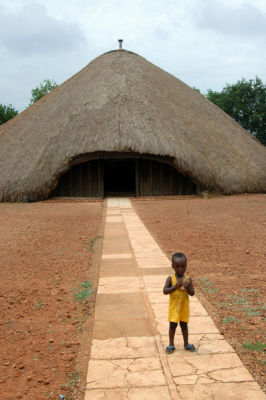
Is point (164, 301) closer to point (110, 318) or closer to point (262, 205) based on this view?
point (110, 318)

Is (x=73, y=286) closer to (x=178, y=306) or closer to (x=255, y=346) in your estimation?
(x=178, y=306)

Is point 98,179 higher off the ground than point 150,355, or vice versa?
point 98,179

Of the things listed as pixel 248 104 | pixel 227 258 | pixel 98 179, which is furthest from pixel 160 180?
pixel 248 104

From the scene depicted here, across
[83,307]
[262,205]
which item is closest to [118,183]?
[262,205]

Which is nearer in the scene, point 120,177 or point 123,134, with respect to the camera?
point 123,134

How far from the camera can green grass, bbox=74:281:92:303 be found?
4.59 meters

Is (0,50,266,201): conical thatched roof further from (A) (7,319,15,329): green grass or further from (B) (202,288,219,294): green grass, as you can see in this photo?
(A) (7,319,15,329): green grass

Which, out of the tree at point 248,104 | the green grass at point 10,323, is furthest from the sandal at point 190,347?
the tree at point 248,104

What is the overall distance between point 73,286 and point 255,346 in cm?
248

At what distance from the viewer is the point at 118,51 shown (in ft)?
75.9

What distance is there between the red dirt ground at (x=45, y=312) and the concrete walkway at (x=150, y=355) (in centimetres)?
16

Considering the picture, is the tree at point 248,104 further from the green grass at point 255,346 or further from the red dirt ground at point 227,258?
the green grass at point 255,346

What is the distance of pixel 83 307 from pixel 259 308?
71.0 inches

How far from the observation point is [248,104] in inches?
1357
